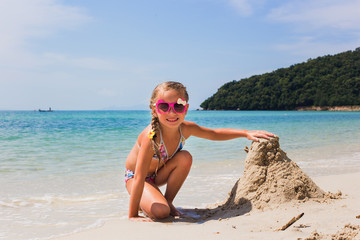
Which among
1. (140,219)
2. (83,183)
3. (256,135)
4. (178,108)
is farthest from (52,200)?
(256,135)

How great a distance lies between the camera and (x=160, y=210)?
294 centimetres

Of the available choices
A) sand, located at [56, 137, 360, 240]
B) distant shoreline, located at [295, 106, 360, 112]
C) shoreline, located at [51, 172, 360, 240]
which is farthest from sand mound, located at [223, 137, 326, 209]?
distant shoreline, located at [295, 106, 360, 112]

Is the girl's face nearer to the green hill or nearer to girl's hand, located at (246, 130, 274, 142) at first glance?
girl's hand, located at (246, 130, 274, 142)

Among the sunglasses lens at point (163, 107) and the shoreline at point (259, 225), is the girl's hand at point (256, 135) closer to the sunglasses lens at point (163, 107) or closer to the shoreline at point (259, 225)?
the shoreline at point (259, 225)

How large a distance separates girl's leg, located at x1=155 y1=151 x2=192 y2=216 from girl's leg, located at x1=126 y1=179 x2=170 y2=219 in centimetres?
18

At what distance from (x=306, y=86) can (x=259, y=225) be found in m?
70.0

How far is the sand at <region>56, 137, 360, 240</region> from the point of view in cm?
229

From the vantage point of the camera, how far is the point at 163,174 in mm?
3342

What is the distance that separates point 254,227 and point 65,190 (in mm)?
2960

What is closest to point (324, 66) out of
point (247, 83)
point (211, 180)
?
point (247, 83)

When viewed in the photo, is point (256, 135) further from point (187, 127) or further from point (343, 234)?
point (343, 234)

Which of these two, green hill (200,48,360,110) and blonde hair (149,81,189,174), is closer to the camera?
blonde hair (149,81,189,174)

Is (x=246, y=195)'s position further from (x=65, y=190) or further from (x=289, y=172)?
(x=65, y=190)

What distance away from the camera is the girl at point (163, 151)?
9.53 ft
